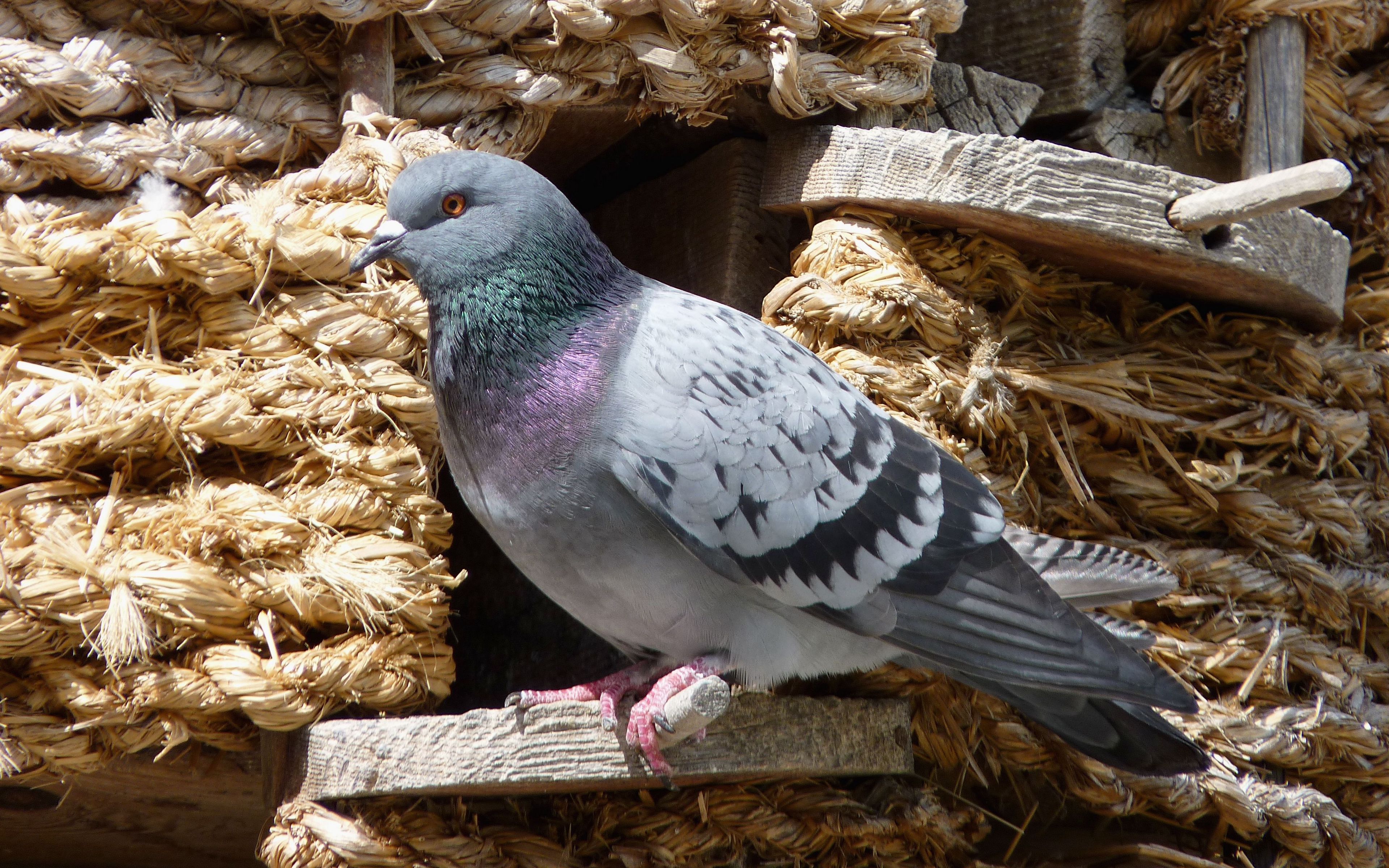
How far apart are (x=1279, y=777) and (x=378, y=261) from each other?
1.72 metres

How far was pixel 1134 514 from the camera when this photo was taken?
85.4 inches

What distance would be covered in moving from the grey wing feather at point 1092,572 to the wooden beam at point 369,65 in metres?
1.20

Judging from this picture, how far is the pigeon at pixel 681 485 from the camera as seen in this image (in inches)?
62.3

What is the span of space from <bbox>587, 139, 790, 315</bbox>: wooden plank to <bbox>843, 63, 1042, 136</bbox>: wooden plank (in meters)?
0.35

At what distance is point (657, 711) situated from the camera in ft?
5.15

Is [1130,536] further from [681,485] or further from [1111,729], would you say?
[681,485]

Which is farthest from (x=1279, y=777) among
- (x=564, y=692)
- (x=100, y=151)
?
(x=100, y=151)

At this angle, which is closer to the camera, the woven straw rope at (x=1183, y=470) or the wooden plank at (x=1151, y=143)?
the woven straw rope at (x=1183, y=470)

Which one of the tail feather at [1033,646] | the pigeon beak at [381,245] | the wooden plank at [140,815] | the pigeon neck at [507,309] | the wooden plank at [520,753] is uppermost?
the pigeon beak at [381,245]

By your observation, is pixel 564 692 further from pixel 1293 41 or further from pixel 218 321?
pixel 1293 41

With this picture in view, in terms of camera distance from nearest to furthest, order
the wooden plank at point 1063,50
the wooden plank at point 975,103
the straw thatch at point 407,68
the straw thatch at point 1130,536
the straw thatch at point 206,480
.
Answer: the straw thatch at point 206,480 < the straw thatch at point 407,68 < the straw thatch at point 1130,536 < the wooden plank at point 975,103 < the wooden plank at point 1063,50

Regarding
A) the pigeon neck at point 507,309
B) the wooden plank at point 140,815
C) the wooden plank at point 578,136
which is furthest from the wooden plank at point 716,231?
the wooden plank at point 140,815

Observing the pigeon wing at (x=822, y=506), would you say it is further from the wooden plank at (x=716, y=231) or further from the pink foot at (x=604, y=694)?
the wooden plank at (x=716, y=231)

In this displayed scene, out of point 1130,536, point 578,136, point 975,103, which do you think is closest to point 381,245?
point 578,136
